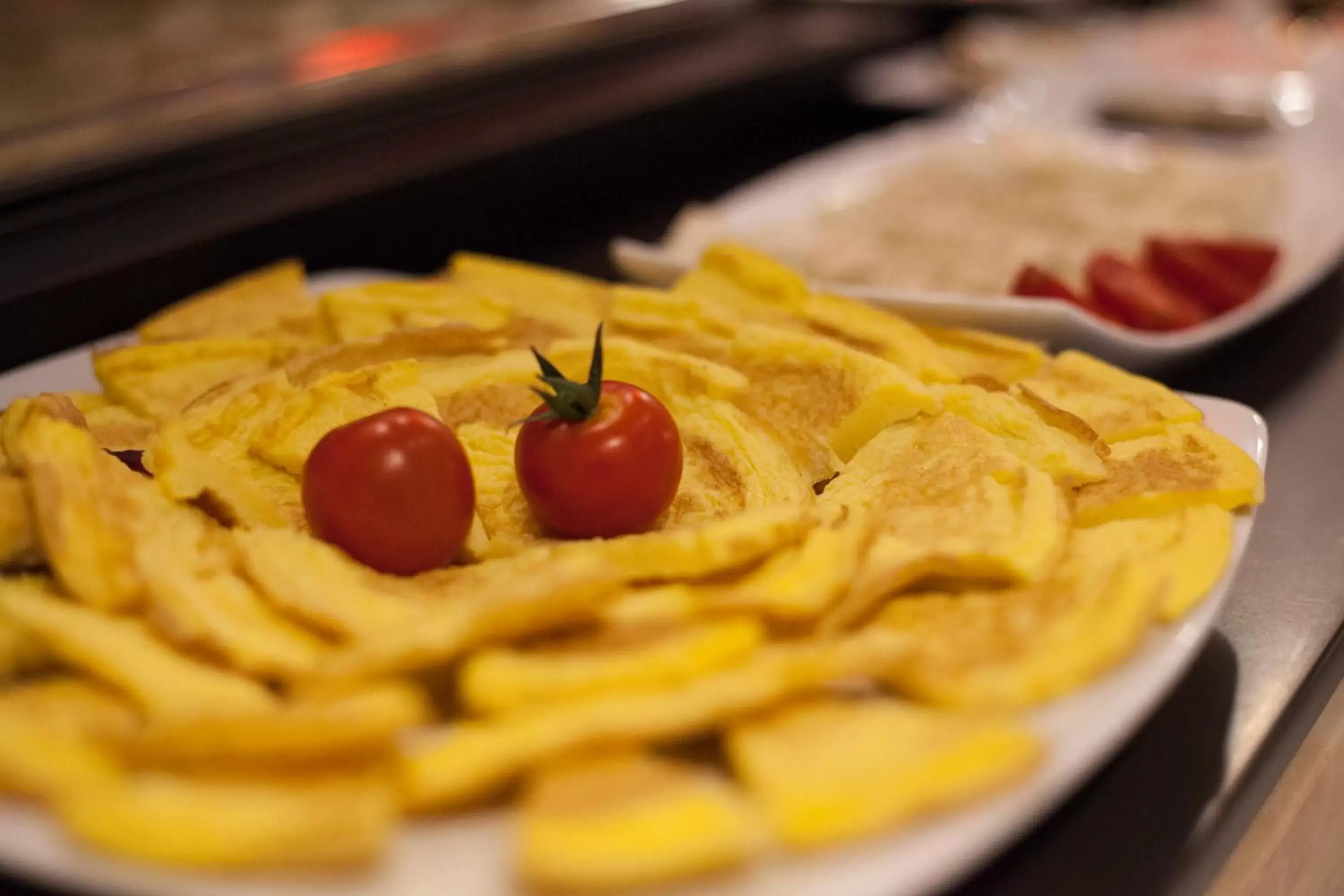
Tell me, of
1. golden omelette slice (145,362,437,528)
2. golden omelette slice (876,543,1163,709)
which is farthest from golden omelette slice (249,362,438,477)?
golden omelette slice (876,543,1163,709)

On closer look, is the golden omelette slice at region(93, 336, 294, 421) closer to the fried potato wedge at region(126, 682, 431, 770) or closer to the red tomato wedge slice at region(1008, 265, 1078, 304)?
the fried potato wedge at region(126, 682, 431, 770)

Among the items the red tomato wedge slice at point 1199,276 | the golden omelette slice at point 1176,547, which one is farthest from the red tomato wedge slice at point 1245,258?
the golden omelette slice at point 1176,547

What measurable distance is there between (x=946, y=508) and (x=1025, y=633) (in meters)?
0.28

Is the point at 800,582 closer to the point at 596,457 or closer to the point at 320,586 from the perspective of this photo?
the point at 596,457

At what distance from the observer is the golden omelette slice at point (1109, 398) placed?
183cm

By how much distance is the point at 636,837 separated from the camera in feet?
3.40

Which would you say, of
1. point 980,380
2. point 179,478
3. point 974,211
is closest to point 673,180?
point 974,211

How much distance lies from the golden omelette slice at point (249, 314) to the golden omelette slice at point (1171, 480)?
1.38m

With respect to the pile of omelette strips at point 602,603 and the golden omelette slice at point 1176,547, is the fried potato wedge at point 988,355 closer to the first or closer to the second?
the pile of omelette strips at point 602,603

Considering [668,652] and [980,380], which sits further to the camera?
[980,380]

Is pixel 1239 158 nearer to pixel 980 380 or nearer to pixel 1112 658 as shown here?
pixel 980 380

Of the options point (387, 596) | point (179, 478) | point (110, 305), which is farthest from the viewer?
point (110, 305)

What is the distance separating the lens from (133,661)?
1.22 m

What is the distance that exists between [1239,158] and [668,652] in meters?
3.14
